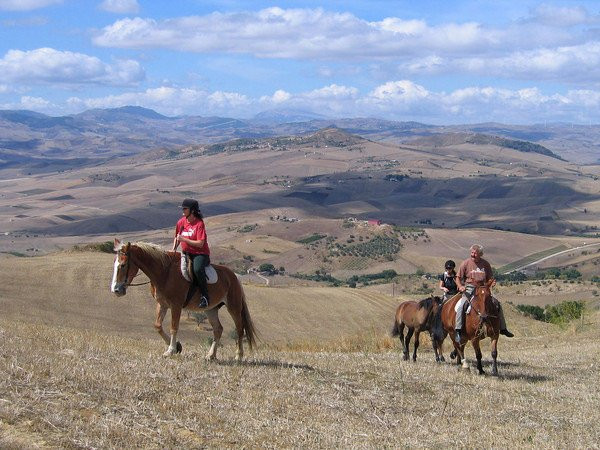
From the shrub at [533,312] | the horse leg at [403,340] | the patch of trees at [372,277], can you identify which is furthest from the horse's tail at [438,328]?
the patch of trees at [372,277]

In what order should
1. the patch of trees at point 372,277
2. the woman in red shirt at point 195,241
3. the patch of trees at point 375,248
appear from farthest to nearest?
1. the patch of trees at point 375,248
2. the patch of trees at point 372,277
3. the woman in red shirt at point 195,241

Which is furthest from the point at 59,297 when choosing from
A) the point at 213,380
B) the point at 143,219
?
the point at 143,219

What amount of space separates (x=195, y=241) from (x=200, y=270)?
522mm

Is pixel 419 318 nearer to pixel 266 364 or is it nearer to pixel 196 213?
pixel 266 364

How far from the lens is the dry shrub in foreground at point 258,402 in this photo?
846cm

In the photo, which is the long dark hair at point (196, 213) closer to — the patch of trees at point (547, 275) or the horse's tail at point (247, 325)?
the horse's tail at point (247, 325)

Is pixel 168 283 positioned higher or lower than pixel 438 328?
higher

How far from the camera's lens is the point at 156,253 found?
1323cm

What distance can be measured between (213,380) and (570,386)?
294 inches

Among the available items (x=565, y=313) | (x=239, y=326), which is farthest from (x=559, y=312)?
(x=239, y=326)

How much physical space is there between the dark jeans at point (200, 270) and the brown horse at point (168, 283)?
0.20 m

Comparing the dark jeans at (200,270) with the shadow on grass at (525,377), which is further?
the shadow on grass at (525,377)

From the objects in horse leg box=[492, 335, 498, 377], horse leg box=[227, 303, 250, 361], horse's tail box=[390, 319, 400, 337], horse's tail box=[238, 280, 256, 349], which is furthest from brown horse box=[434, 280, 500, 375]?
horse leg box=[227, 303, 250, 361]

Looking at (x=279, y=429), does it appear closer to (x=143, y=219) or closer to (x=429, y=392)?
(x=429, y=392)
